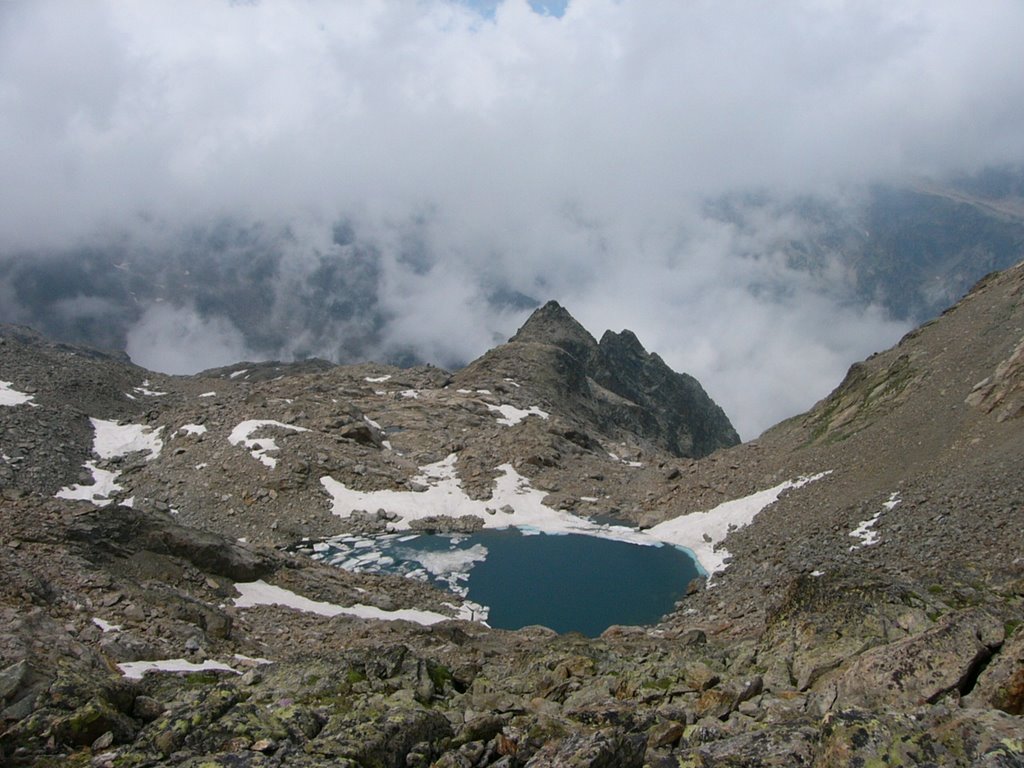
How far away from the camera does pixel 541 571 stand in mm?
55156

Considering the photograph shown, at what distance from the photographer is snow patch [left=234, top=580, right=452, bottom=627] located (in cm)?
3322

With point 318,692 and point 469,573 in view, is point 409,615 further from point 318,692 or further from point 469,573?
point 318,692

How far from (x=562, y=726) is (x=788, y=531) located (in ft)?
136

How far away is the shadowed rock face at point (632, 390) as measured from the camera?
137875mm

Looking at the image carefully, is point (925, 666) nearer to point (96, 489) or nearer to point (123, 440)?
point (96, 489)

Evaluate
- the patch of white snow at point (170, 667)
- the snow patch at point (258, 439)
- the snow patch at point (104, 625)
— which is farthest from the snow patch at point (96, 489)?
the patch of white snow at point (170, 667)

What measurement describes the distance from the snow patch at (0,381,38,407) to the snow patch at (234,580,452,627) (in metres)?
48.3

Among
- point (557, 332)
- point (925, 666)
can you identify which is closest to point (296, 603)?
point (925, 666)

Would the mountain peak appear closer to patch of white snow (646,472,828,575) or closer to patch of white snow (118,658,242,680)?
patch of white snow (646,472,828,575)

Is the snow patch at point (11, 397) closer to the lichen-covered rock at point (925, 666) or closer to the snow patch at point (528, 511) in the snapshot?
the snow patch at point (528, 511)

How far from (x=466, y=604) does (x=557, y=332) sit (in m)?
108

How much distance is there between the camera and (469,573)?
173ft

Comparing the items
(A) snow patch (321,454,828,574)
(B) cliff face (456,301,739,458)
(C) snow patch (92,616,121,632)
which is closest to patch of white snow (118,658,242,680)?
(C) snow patch (92,616,121,632)

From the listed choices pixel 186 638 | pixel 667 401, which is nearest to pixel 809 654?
pixel 186 638
